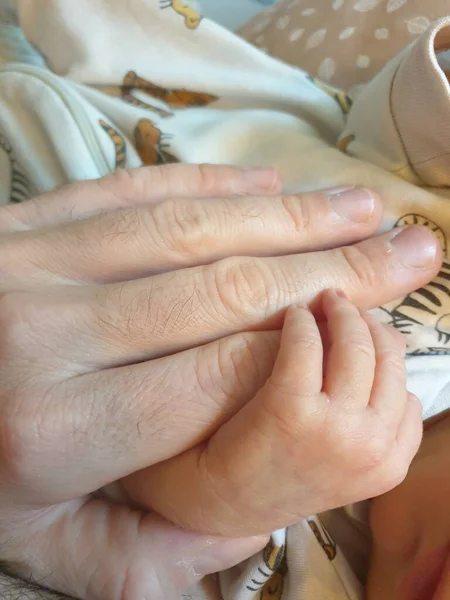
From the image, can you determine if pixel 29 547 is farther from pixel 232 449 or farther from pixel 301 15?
pixel 301 15

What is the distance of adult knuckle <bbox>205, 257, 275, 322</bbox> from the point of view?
0.40 metres

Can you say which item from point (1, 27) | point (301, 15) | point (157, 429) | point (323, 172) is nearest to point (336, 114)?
point (323, 172)

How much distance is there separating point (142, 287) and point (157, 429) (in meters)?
0.11

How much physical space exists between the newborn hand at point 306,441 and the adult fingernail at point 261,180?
0.18 m

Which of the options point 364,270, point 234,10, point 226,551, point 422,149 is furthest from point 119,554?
point 234,10

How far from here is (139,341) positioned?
0.40 m

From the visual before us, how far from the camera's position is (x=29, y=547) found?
0.41 m

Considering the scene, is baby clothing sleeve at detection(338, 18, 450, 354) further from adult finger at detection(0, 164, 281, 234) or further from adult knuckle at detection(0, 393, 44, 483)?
adult knuckle at detection(0, 393, 44, 483)

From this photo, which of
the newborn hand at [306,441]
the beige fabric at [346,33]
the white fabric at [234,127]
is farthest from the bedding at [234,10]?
the newborn hand at [306,441]

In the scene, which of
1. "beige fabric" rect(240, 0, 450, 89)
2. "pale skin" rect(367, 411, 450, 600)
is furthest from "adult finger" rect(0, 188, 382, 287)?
"beige fabric" rect(240, 0, 450, 89)

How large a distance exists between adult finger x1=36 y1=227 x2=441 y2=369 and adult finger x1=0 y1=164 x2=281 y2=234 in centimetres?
11

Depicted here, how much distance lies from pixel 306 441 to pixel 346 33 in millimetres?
589

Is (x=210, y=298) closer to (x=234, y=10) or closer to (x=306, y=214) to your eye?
(x=306, y=214)

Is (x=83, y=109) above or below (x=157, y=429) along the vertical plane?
above
